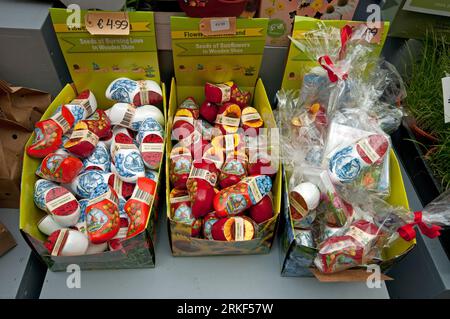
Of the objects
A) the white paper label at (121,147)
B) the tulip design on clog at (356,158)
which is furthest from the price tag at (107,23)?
the tulip design on clog at (356,158)

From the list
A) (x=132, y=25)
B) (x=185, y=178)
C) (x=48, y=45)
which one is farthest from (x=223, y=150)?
(x=48, y=45)

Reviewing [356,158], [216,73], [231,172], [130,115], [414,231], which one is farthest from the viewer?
[216,73]

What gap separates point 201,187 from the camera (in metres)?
1.24

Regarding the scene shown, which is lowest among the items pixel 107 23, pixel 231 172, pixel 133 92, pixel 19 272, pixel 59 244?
pixel 19 272

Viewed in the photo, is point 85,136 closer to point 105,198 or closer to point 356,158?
point 105,198

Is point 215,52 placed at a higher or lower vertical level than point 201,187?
higher

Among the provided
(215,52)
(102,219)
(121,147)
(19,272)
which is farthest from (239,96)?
(19,272)

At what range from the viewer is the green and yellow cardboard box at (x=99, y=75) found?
117cm

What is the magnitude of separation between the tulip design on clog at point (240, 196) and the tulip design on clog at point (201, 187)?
Result: 0.11 feet

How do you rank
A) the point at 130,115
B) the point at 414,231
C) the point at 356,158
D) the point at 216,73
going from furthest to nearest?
the point at 216,73 < the point at 130,115 < the point at 356,158 < the point at 414,231

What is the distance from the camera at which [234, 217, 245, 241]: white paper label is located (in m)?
1.19

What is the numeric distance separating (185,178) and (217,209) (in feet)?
0.56

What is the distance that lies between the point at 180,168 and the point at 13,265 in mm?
684
